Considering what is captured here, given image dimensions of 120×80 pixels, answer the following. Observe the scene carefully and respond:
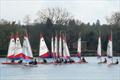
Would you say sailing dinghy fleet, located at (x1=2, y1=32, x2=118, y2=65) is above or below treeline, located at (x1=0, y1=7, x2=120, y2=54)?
below

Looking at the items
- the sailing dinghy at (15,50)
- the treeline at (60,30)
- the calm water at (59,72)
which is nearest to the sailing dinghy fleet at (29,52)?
the sailing dinghy at (15,50)

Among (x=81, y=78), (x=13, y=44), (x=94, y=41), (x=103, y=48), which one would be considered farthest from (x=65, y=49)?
(x=94, y=41)

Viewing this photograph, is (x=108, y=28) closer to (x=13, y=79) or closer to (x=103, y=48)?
(x=103, y=48)

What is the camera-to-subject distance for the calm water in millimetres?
62438

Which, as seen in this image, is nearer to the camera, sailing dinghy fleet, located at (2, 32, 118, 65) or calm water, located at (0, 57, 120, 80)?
calm water, located at (0, 57, 120, 80)

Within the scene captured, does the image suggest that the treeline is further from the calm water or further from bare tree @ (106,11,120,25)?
the calm water

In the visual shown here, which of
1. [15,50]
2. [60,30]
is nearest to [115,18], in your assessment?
[60,30]

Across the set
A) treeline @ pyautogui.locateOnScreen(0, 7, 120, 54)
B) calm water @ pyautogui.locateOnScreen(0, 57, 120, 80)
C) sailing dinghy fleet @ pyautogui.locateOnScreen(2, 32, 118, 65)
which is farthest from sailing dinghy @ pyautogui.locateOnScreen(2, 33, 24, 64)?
treeline @ pyautogui.locateOnScreen(0, 7, 120, 54)

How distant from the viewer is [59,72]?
2847 inches

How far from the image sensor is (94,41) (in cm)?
14838

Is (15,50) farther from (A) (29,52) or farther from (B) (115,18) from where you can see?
(B) (115,18)

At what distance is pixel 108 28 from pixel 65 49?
64.0 m

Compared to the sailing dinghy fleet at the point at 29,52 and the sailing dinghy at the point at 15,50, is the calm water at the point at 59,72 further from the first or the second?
the sailing dinghy at the point at 15,50

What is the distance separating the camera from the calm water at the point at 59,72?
Answer: 205ft
